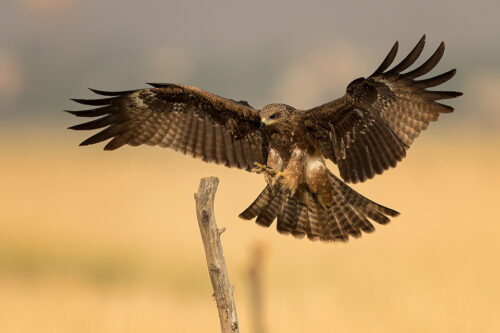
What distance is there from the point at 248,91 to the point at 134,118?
92.9 metres

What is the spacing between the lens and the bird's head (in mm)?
8047

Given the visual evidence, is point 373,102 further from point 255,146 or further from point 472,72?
point 472,72

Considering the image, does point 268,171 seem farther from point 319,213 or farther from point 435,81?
A: point 435,81

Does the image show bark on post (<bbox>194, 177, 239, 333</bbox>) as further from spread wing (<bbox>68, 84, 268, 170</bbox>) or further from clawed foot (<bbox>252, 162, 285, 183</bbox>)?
spread wing (<bbox>68, 84, 268, 170</bbox>)

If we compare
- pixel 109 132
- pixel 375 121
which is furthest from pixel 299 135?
pixel 109 132

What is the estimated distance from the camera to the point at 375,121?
8117mm

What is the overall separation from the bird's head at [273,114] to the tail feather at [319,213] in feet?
3.06

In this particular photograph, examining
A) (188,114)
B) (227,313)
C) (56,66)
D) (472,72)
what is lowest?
(227,313)

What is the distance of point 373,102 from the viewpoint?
8.05m

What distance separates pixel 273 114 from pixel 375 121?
1.14 m

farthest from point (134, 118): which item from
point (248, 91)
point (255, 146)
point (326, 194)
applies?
point (248, 91)

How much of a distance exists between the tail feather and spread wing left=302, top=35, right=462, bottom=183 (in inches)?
18.4

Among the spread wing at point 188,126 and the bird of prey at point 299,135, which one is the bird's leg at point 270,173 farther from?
the spread wing at point 188,126

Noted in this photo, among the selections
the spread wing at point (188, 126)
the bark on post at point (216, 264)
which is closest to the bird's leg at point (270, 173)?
the spread wing at point (188, 126)
